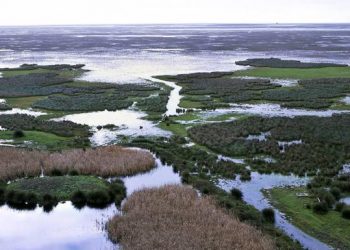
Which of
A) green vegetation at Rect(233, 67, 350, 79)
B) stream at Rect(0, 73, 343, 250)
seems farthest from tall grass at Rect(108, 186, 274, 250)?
green vegetation at Rect(233, 67, 350, 79)

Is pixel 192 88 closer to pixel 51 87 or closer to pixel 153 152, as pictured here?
pixel 51 87

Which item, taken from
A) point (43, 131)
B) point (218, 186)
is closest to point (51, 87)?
point (43, 131)

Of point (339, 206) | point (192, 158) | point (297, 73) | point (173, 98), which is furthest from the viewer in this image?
point (297, 73)

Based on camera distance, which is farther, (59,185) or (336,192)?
(59,185)

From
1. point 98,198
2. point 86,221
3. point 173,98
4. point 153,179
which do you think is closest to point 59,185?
point 98,198

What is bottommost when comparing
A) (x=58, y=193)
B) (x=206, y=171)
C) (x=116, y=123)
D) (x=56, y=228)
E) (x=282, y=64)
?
Answer: (x=282, y=64)

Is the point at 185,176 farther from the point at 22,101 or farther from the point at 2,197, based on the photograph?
the point at 22,101
